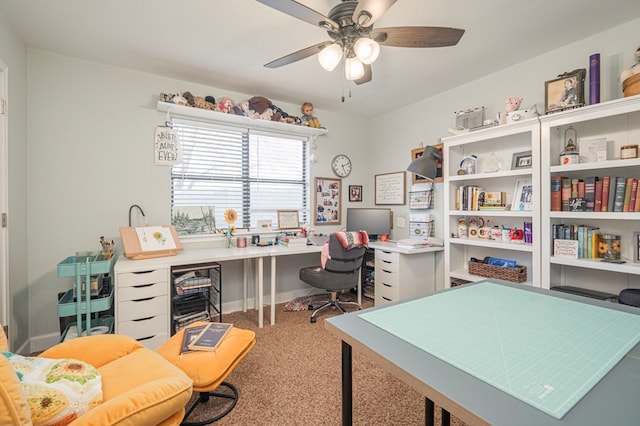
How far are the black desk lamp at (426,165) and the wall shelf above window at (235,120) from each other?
4.17ft

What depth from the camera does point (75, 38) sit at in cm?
221

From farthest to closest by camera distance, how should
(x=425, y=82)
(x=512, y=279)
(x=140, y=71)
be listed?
(x=425, y=82) < (x=140, y=71) < (x=512, y=279)

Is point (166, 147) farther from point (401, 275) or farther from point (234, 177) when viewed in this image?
point (401, 275)

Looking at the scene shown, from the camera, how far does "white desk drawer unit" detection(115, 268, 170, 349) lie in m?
2.12

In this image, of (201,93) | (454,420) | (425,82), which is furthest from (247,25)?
(454,420)

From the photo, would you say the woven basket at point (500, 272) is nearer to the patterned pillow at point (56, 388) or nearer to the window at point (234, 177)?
the window at point (234, 177)

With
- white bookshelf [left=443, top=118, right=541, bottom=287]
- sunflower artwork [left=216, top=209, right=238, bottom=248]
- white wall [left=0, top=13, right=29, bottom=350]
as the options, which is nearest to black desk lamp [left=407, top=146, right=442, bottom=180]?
white bookshelf [left=443, top=118, right=541, bottom=287]

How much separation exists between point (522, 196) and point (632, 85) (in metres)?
0.97

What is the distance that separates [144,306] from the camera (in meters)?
2.19

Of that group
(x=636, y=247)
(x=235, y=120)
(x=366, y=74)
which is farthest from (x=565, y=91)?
(x=235, y=120)

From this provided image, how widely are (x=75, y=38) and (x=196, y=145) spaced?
1.20 meters

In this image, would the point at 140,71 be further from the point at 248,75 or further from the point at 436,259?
the point at 436,259

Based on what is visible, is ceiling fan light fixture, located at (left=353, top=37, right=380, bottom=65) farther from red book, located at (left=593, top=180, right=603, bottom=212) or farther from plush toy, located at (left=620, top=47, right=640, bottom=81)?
red book, located at (left=593, top=180, right=603, bottom=212)

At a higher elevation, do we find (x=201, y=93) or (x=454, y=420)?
(x=201, y=93)
